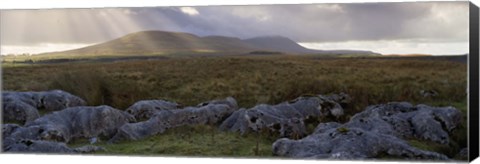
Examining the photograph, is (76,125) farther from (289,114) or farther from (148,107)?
(289,114)

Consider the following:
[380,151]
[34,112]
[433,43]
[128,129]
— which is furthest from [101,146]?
[433,43]

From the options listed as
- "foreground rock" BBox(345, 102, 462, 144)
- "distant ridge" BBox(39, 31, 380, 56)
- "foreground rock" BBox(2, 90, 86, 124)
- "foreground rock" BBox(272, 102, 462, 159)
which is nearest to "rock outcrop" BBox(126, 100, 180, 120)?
"distant ridge" BBox(39, 31, 380, 56)

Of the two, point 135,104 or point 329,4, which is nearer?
point 329,4

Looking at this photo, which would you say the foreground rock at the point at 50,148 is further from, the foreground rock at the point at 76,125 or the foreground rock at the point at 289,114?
the foreground rock at the point at 289,114

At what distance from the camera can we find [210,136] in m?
19.5

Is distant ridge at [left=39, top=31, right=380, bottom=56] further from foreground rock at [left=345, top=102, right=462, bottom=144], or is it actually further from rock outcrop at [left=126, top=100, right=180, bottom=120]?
foreground rock at [left=345, top=102, right=462, bottom=144]

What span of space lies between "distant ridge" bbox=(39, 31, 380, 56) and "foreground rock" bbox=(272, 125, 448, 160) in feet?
6.15

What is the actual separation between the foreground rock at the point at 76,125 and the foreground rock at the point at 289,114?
2.70 m

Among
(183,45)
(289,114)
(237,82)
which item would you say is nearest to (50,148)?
(183,45)

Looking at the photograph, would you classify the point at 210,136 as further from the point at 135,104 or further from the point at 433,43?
the point at 433,43

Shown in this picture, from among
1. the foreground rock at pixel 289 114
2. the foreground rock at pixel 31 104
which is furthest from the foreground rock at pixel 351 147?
the foreground rock at pixel 31 104

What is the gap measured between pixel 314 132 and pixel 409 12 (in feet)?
10.4

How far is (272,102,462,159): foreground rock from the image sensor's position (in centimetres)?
1784

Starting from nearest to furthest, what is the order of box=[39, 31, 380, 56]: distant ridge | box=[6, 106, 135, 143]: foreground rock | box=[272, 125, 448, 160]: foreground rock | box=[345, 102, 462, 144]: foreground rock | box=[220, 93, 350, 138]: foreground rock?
box=[272, 125, 448, 160]: foreground rock < box=[345, 102, 462, 144]: foreground rock < box=[220, 93, 350, 138]: foreground rock < box=[39, 31, 380, 56]: distant ridge < box=[6, 106, 135, 143]: foreground rock
